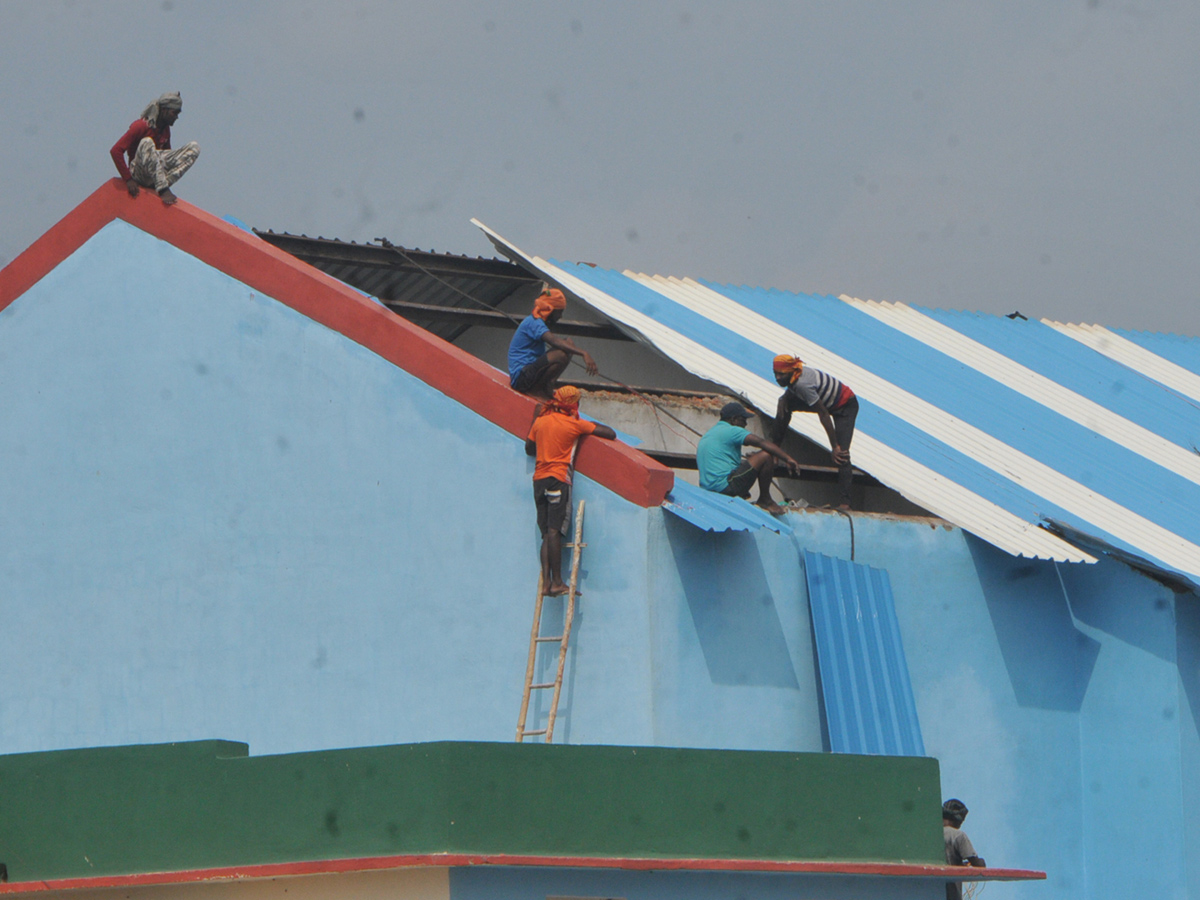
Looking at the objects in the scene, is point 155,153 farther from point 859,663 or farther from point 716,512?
point 859,663

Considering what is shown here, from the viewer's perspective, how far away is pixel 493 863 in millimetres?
9914

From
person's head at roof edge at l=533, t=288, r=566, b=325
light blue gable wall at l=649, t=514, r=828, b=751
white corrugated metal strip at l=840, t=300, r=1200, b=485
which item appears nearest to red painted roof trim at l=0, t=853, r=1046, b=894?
light blue gable wall at l=649, t=514, r=828, b=751

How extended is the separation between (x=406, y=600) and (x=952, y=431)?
642 cm

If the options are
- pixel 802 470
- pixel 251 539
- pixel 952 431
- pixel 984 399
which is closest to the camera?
pixel 251 539

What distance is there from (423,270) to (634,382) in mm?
2511

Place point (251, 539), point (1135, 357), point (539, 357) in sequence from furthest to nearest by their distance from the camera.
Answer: point (1135, 357) < point (251, 539) < point (539, 357)

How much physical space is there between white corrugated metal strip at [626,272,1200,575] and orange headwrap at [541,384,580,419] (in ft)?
11.0

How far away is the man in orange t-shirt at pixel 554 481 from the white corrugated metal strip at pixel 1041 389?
7661mm

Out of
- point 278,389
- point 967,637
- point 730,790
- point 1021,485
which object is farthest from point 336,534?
point 1021,485

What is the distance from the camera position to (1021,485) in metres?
16.2

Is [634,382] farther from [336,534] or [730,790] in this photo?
[730,790]

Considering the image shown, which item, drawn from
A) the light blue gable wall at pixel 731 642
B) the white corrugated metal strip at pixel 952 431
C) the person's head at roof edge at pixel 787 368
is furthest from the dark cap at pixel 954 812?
the person's head at roof edge at pixel 787 368

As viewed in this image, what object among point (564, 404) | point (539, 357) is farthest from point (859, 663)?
point (539, 357)

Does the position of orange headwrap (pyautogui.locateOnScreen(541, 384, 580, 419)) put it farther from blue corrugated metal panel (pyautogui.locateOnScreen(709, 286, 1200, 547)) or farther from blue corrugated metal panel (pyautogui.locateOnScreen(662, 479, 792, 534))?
blue corrugated metal panel (pyautogui.locateOnScreen(709, 286, 1200, 547))
